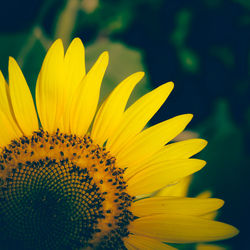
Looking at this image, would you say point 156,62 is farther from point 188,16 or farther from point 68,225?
point 68,225

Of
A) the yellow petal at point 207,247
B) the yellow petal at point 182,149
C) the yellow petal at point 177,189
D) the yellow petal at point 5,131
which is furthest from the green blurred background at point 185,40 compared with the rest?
the yellow petal at point 5,131

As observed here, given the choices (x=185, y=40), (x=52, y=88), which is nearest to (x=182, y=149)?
(x=52, y=88)

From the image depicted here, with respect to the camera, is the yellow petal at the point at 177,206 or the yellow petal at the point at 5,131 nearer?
the yellow petal at the point at 177,206

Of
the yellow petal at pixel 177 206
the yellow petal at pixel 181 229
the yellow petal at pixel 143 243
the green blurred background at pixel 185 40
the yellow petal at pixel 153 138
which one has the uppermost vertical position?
the green blurred background at pixel 185 40

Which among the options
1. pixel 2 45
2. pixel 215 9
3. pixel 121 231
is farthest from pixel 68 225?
pixel 215 9

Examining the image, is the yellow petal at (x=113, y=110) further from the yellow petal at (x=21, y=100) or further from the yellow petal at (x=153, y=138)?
the yellow petal at (x=21, y=100)

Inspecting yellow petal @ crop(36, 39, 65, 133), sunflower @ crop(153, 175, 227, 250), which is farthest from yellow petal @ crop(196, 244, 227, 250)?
yellow petal @ crop(36, 39, 65, 133)

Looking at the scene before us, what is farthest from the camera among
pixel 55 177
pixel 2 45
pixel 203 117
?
pixel 203 117
